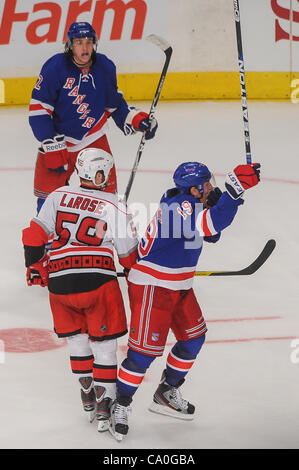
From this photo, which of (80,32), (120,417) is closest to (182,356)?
(120,417)

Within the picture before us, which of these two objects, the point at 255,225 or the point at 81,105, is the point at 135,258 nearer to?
the point at 81,105

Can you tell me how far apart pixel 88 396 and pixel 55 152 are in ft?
5.62

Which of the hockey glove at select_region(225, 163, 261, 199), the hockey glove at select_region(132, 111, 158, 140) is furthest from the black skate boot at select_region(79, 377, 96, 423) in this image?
the hockey glove at select_region(132, 111, 158, 140)

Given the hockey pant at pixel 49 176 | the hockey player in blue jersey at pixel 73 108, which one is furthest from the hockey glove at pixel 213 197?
the hockey pant at pixel 49 176

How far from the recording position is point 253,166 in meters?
3.66

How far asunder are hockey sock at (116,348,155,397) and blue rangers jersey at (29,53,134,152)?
182cm

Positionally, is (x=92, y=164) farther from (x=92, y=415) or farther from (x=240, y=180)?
(x=92, y=415)

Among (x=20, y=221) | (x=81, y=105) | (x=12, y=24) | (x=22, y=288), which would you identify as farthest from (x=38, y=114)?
(x=12, y=24)

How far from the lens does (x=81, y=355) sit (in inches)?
149

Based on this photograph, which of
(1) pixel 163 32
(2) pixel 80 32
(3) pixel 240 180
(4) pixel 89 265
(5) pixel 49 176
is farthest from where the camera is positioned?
(1) pixel 163 32

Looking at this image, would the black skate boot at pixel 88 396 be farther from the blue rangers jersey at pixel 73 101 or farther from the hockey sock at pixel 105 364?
the blue rangers jersey at pixel 73 101

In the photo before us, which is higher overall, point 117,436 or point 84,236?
point 84,236

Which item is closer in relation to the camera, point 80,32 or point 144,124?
point 80,32

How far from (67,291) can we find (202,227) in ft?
1.79
